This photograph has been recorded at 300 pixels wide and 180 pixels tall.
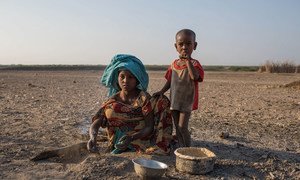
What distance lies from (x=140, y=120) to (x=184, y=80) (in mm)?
724

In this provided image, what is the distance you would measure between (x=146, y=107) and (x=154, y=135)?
15.7 inches

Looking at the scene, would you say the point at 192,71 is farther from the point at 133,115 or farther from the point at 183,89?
the point at 133,115

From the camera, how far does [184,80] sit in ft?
16.4

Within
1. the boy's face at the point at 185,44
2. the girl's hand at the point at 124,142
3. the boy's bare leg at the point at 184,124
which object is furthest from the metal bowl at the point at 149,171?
the boy's face at the point at 185,44

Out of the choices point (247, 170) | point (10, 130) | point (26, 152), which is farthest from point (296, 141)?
point (10, 130)

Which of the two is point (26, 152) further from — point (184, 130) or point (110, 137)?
point (184, 130)

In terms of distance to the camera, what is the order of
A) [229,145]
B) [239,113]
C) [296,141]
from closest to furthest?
[229,145] → [296,141] → [239,113]

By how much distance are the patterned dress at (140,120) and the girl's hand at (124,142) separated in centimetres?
7

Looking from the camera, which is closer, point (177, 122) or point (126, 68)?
point (126, 68)

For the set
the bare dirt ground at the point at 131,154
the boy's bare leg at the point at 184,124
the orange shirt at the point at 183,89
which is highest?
the orange shirt at the point at 183,89

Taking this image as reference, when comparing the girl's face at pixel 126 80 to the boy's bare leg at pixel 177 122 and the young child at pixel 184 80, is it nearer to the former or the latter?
the young child at pixel 184 80

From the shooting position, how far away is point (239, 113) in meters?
8.99

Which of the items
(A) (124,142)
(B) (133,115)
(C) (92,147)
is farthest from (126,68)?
(C) (92,147)

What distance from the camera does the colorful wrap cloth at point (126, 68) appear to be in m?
5.02
